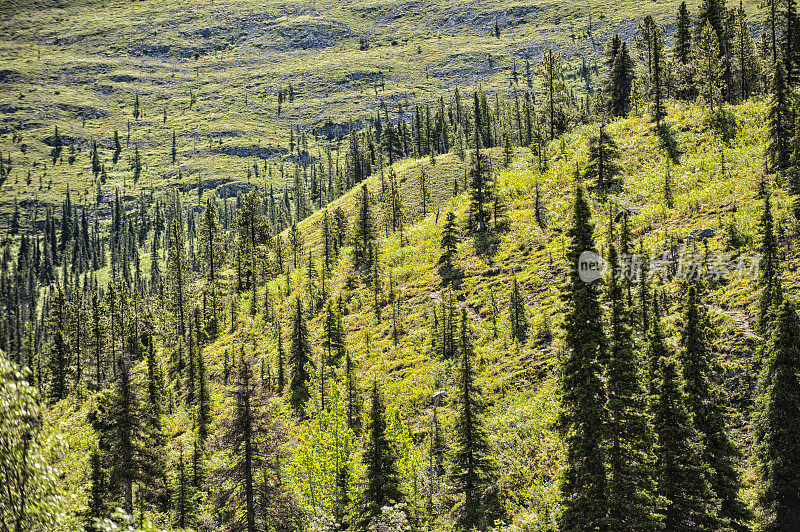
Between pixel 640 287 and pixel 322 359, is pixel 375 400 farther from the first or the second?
pixel 322 359

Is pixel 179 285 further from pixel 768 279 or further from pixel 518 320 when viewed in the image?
pixel 768 279

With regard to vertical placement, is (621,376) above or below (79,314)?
above

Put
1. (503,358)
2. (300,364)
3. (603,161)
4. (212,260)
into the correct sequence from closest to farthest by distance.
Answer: (503,358)
(300,364)
(603,161)
(212,260)

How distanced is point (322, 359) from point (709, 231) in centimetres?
4596

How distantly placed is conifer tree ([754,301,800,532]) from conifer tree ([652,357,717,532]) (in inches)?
171

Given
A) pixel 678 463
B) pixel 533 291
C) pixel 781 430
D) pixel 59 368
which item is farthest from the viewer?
pixel 59 368

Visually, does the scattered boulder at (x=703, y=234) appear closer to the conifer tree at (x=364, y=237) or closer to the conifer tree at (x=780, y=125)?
the conifer tree at (x=780, y=125)

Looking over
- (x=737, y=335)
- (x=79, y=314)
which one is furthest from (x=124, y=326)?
(x=737, y=335)

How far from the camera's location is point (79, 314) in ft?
293

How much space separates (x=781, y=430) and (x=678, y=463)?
265 inches

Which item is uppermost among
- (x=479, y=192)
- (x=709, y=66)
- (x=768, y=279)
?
A: (x=709, y=66)

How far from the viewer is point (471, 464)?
111ft

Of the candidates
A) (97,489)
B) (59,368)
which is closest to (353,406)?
(97,489)

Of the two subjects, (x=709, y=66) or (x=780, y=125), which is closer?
(x=780, y=125)
